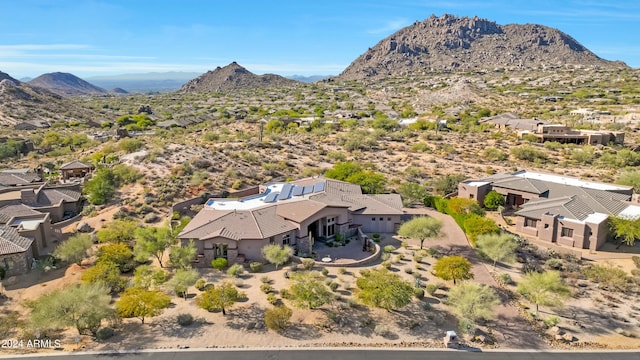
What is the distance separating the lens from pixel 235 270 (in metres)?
31.5

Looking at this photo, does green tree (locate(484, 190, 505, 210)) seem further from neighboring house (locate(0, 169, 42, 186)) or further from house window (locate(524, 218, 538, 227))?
neighboring house (locate(0, 169, 42, 186))

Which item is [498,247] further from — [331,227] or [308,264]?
[308,264]

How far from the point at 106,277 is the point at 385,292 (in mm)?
19708

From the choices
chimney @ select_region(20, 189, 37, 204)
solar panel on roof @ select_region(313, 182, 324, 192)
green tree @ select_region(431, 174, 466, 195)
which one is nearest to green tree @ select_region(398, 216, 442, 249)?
solar panel on roof @ select_region(313, 182, 324, 192)

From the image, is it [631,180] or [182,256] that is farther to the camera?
[631,180]

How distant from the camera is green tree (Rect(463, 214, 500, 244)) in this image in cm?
3631

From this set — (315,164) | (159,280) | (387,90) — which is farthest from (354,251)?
(387,90)

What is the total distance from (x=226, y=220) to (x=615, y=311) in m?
30.1

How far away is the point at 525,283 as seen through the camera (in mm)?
28219

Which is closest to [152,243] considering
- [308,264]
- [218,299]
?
[218,299]

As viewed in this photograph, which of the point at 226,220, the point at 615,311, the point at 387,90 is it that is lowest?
the point at 615,311

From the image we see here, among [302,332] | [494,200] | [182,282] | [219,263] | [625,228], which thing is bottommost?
[302,332]

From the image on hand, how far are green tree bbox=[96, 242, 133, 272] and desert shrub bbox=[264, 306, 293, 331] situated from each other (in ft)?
48.0

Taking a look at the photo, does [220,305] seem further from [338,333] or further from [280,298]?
[338,333]
